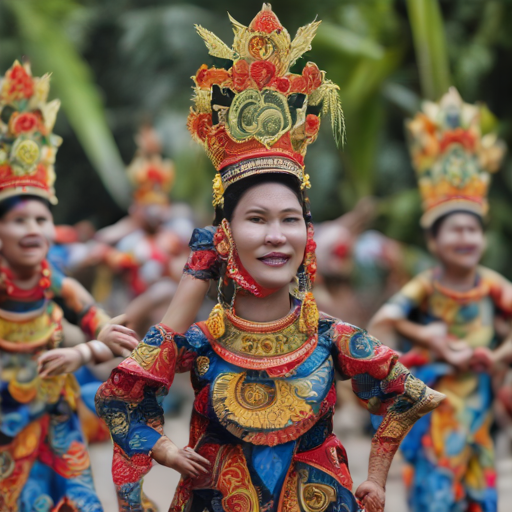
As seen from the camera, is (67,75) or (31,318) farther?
(67,75)

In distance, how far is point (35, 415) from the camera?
16.5ft

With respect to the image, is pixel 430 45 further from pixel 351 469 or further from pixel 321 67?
pixel 351 469

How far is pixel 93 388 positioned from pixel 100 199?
536 inches

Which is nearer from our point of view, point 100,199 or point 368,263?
point 368,263

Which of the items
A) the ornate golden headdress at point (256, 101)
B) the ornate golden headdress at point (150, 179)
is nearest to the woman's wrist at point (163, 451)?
the ornate golden headdress at point (256, 101)

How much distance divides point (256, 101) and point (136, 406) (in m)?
1.19

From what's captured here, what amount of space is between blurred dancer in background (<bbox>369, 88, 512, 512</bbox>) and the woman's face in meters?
2.43

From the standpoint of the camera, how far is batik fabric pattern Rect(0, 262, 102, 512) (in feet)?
16.1

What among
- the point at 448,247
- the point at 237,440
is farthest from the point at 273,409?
the point at 448,247

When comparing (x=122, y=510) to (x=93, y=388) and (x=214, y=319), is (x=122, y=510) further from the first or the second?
(x=93, y=388)

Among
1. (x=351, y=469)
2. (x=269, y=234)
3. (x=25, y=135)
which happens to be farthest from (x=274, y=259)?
(x=351, y=469)

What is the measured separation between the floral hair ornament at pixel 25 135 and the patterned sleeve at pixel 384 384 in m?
2.09

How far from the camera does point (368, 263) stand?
11922mm

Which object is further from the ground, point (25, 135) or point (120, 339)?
point (25, 135)
